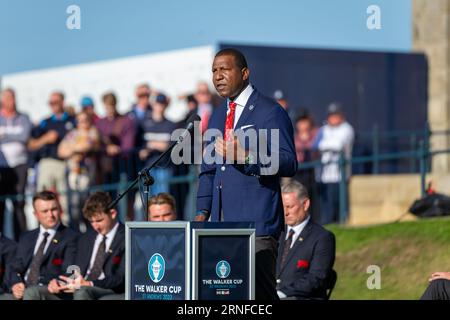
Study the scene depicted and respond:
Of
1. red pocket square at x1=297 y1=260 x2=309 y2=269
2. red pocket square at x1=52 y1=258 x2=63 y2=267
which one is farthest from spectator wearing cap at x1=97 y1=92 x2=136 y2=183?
red pocket square at x1=297 y1=260 x2=309 y2=269

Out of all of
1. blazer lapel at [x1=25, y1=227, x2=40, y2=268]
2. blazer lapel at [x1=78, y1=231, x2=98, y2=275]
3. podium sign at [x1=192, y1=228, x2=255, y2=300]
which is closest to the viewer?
podium sign at [x1=192, y1=228, x2=255, y2=300]

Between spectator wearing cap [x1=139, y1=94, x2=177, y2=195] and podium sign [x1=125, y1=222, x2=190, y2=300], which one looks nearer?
podium sign [x1=125, y1=222, x2=190, y2=300]

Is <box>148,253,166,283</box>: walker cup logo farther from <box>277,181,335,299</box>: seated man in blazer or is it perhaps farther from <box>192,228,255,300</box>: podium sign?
<box>277,181,335,299</box>: seated man in blazer

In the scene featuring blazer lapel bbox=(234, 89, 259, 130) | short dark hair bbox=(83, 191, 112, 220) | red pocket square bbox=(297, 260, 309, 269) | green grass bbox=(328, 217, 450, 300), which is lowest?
green grass bbox=(328, 217, 450, 300)

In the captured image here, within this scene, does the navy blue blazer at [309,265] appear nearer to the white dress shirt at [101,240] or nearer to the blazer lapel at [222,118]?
the white dress shirt at [101,240]

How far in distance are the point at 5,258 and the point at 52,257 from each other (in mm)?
763

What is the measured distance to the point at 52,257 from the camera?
13.6 metres

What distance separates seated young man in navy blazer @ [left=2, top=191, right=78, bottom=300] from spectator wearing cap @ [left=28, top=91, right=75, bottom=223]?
5427 mm

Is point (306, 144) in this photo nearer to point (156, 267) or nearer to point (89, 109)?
point (89, 109)

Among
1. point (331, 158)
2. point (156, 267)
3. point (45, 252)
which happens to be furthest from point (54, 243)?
point (331, 158)

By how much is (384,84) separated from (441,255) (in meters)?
9.22

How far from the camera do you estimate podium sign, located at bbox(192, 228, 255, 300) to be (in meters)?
8.74
